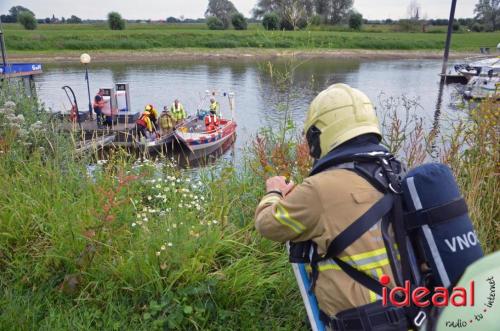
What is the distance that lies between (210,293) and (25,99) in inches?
166

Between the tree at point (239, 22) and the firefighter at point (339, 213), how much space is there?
242 ft

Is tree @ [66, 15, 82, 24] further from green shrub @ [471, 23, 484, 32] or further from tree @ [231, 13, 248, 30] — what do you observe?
green shrub @ [471, 23, 484, 32]

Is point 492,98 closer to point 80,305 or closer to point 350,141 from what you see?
point 350,141

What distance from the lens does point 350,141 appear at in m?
1.68

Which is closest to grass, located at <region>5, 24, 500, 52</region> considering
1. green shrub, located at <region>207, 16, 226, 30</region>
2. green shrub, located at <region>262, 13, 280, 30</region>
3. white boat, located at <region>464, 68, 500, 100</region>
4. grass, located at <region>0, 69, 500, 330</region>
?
green shrub, located at <region>207, 16, 226, 30</region>

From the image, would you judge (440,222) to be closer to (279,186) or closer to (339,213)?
(339,213)

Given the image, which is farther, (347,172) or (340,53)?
(340,53)

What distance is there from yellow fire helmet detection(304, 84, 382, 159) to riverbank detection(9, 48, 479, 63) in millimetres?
43485

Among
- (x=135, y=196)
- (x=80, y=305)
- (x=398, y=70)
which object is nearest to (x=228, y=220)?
(x=135, y=196)

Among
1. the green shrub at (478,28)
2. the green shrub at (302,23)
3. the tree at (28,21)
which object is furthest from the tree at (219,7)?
the green shrub at (302,23)

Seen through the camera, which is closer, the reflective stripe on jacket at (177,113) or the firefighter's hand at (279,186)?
the firefighter's hand at (279,186)

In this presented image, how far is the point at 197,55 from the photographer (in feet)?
165

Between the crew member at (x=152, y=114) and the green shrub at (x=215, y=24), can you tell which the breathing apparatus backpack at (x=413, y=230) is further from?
the green shrub at (x=215, y=24)

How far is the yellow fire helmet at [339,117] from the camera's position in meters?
1.67
